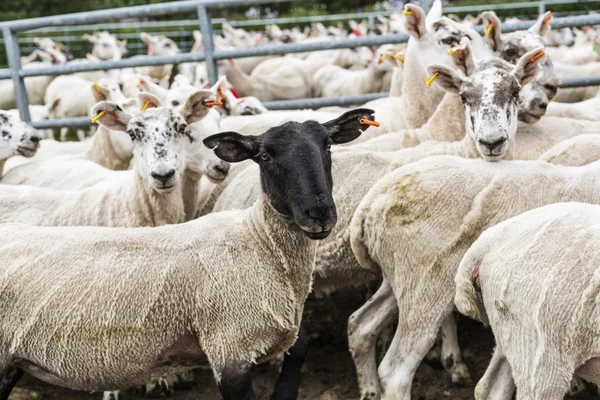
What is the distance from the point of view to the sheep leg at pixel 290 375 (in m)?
4.40

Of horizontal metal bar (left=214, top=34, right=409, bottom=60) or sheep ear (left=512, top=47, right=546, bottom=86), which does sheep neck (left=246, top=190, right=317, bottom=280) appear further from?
horizontal metal bar (left=214, top=34, right=409, bottom=60)

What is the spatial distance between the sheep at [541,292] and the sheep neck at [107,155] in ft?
13.6

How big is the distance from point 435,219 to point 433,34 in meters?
2.86

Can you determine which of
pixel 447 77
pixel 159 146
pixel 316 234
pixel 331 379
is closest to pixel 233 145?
pixel 316 234

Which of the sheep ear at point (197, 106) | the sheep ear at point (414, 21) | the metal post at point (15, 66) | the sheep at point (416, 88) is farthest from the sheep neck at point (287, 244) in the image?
the metal post at point (15, 66)

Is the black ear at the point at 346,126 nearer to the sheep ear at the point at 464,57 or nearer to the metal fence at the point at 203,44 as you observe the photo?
the sheep ear at the point at 464,57

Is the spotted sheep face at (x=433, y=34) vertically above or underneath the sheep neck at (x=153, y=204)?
above

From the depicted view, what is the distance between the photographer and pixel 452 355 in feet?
17.4

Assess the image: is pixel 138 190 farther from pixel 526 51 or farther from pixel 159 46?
pixel 159 46

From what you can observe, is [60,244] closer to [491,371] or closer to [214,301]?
[214,301]

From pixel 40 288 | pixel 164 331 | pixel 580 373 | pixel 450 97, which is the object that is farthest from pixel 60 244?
pixel 450 97

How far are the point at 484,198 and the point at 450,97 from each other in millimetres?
1719

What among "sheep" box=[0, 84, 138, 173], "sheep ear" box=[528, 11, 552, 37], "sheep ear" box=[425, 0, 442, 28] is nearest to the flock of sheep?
"sheep ear" box=[528, 11, 552, 37]

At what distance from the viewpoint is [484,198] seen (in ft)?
14.6
